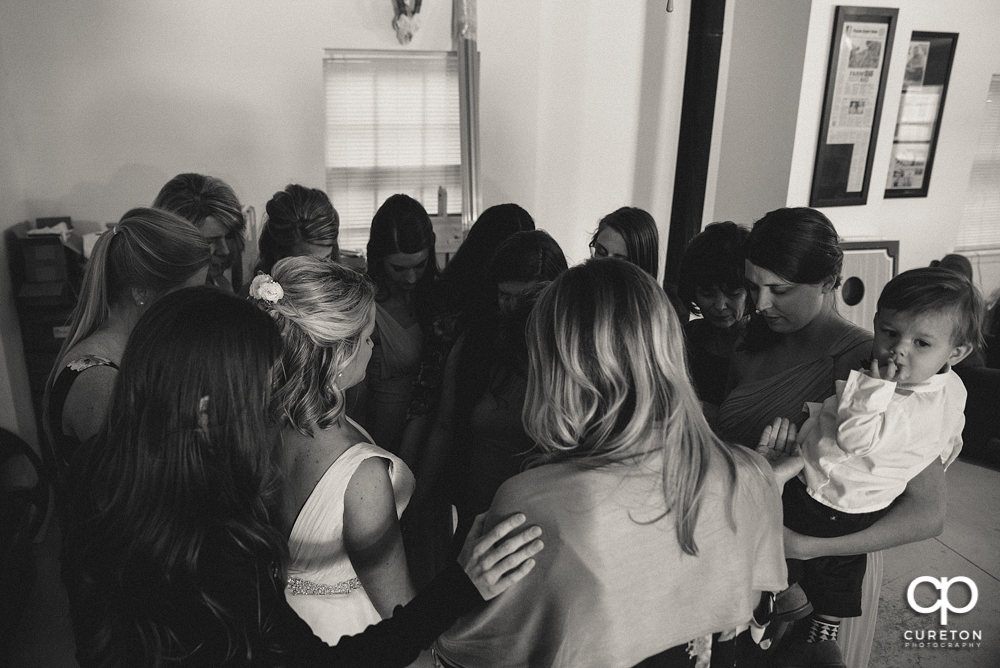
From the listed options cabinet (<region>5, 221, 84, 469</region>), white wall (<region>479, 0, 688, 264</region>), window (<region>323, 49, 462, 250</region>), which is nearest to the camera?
cabinet (<region>5, 221, 84, 469</region>)

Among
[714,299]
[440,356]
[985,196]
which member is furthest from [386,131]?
[985,196]

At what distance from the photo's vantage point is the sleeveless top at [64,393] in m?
1.73

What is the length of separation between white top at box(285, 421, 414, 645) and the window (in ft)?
12.1

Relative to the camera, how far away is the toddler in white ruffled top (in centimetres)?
154

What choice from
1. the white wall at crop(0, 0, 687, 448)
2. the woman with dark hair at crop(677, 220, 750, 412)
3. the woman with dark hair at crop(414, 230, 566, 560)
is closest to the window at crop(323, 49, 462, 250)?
the white wall at crop(0, 0, 687, 448)

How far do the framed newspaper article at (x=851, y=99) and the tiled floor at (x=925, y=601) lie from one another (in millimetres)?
2092

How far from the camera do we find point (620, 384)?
1167mm

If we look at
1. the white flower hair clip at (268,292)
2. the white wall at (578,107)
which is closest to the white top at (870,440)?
the white flower hair clip at (268,292)

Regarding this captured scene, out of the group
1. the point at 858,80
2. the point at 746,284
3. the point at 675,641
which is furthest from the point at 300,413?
the point at 858,80

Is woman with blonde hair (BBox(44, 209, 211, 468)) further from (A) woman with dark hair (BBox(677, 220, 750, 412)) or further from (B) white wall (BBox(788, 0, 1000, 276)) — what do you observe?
(B) white wall (BBox(788, 0, 1000, 276))

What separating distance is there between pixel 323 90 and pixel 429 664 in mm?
3902

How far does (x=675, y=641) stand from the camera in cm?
126

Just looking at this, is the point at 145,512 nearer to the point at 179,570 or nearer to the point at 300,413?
the point at 179,570

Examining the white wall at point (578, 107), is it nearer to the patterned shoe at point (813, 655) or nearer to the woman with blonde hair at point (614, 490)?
the patterned shoe at point (813, 655)
